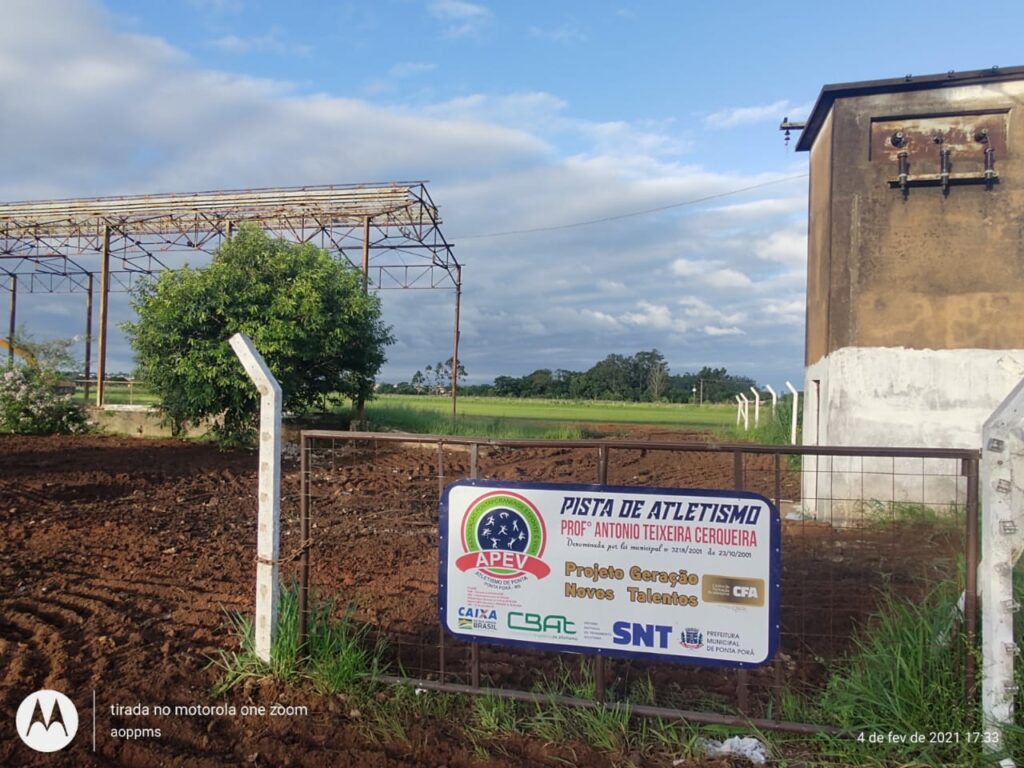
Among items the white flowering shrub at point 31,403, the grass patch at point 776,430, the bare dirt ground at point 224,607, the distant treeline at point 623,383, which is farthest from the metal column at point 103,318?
the distant treeline at point 623,383

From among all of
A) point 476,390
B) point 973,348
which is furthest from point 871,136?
point 476,390

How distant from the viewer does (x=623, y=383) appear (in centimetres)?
9325

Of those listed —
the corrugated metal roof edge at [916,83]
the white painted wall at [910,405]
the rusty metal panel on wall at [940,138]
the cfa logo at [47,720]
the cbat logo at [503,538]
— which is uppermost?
the corrugated metal roof edge at [916,83]

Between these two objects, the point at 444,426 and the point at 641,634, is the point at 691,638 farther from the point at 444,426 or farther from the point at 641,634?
the point at 444,426

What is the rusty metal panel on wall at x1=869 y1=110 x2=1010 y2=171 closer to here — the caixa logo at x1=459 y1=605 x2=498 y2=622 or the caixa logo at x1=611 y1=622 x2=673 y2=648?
the caixa logo at x1=611 y1=622 x2=673 y2=648

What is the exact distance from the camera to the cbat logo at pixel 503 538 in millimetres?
4012

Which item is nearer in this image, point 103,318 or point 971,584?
point 971,584

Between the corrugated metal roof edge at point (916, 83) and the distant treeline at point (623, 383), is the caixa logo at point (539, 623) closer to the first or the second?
the corrugated metal roof edge at point (916, 83)

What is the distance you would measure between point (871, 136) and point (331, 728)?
32.2ft

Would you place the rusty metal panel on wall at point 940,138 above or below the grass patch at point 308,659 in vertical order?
above

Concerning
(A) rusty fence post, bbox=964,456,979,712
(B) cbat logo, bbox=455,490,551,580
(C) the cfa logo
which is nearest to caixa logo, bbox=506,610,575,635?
(B) cbat logo, bbox=455,490,551,580

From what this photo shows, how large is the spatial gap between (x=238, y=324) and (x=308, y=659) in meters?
12.6

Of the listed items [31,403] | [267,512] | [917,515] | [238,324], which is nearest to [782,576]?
[917,515]

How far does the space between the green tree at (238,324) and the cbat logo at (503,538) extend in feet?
40.4
